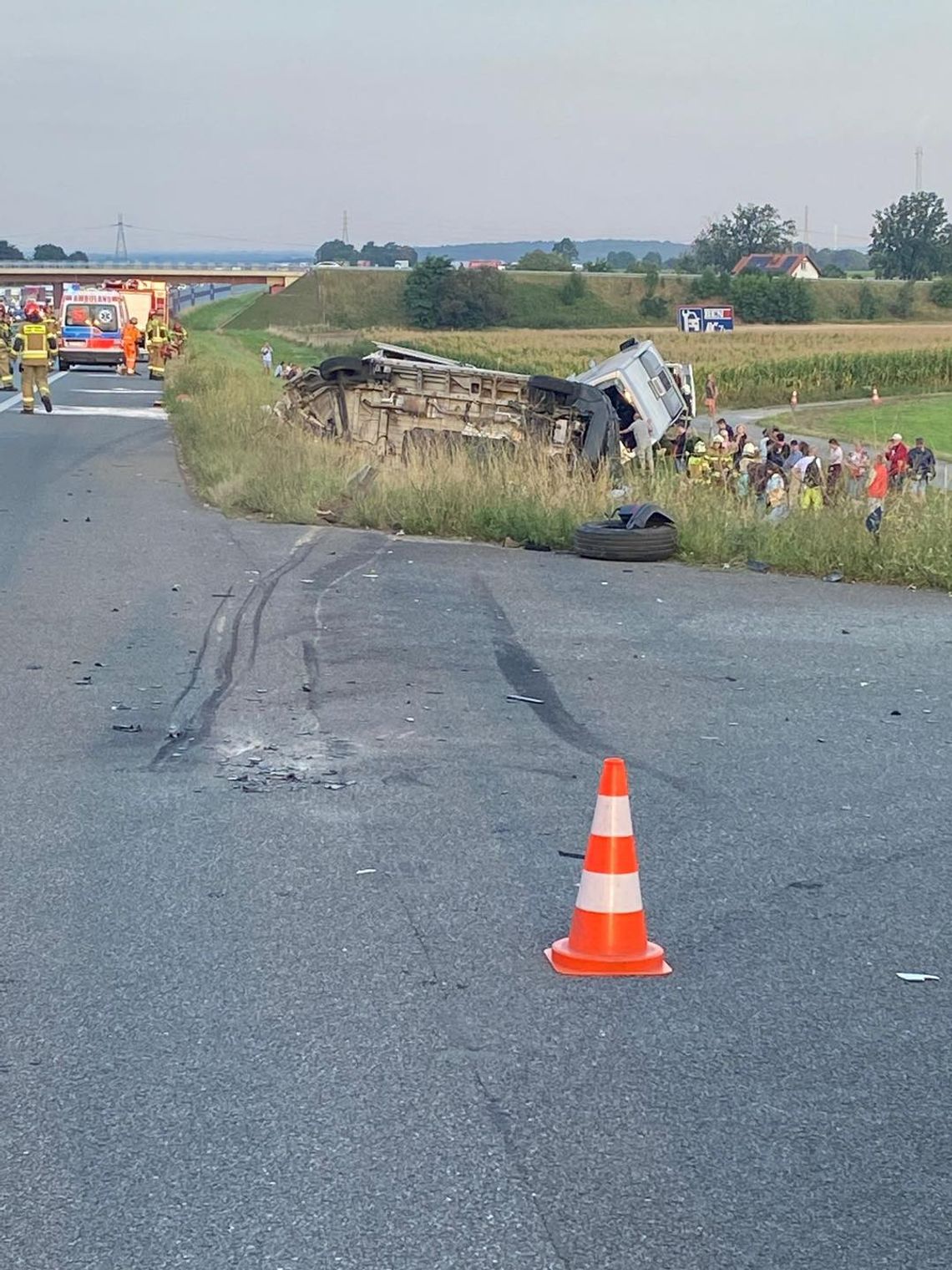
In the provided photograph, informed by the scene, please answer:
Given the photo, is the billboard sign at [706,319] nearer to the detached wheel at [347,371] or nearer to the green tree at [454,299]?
the detached wheel at [347,371]

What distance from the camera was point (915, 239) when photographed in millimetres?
179250

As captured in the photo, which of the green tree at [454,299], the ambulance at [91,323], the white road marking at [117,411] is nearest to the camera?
the white road marking at [117,411]

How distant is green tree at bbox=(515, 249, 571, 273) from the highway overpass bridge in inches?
1147

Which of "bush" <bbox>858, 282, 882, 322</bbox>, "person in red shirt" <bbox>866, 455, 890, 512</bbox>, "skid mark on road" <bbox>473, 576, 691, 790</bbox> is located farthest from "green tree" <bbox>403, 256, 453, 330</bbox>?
"skid mark on road" <bbox>473, 576, 691, 790</bbox>

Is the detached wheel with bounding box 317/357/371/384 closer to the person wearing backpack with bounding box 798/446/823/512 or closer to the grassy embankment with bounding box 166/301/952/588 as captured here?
the grassy embankment with bounding box 166/301/952/588

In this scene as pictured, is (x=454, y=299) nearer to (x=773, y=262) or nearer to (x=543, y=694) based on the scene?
(x=773, y=262)

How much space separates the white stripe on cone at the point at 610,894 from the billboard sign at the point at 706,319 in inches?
2781

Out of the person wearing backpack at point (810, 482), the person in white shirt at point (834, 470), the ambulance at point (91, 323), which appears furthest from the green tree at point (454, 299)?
the person wearing backpack at point (810, 482)

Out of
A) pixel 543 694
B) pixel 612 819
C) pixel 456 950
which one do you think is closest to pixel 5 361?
pixel 543 694

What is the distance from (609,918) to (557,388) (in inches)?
619

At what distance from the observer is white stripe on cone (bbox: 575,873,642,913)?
5086 mm

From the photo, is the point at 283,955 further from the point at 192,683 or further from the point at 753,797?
the point at 192,683

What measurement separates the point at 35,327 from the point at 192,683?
20684 millimetres

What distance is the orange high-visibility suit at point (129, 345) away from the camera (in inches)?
1892
